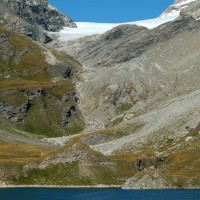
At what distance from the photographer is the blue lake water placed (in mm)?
119000

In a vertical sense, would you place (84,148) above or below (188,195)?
above

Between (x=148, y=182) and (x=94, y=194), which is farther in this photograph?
(x=148, y=182)

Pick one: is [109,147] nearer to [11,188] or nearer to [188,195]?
[11,188]

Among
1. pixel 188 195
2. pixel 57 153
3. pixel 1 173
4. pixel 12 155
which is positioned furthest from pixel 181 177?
pixel 12 155

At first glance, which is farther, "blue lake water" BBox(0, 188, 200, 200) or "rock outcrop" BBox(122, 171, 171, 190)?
"rock outcrop" BBox(122, 171, 171, 190)

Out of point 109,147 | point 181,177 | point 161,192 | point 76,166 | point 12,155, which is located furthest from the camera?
point 109,147

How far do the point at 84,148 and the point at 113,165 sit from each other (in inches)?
350

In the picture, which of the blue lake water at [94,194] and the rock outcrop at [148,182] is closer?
the blue lake water at [94,194]

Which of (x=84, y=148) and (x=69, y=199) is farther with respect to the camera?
(x=84, y=148)

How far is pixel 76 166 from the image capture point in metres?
155

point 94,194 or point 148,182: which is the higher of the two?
point 94,194

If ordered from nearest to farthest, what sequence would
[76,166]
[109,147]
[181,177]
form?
[181,177], [76,166], [109,147]

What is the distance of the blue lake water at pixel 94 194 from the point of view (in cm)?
11900

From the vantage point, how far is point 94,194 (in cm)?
12825
